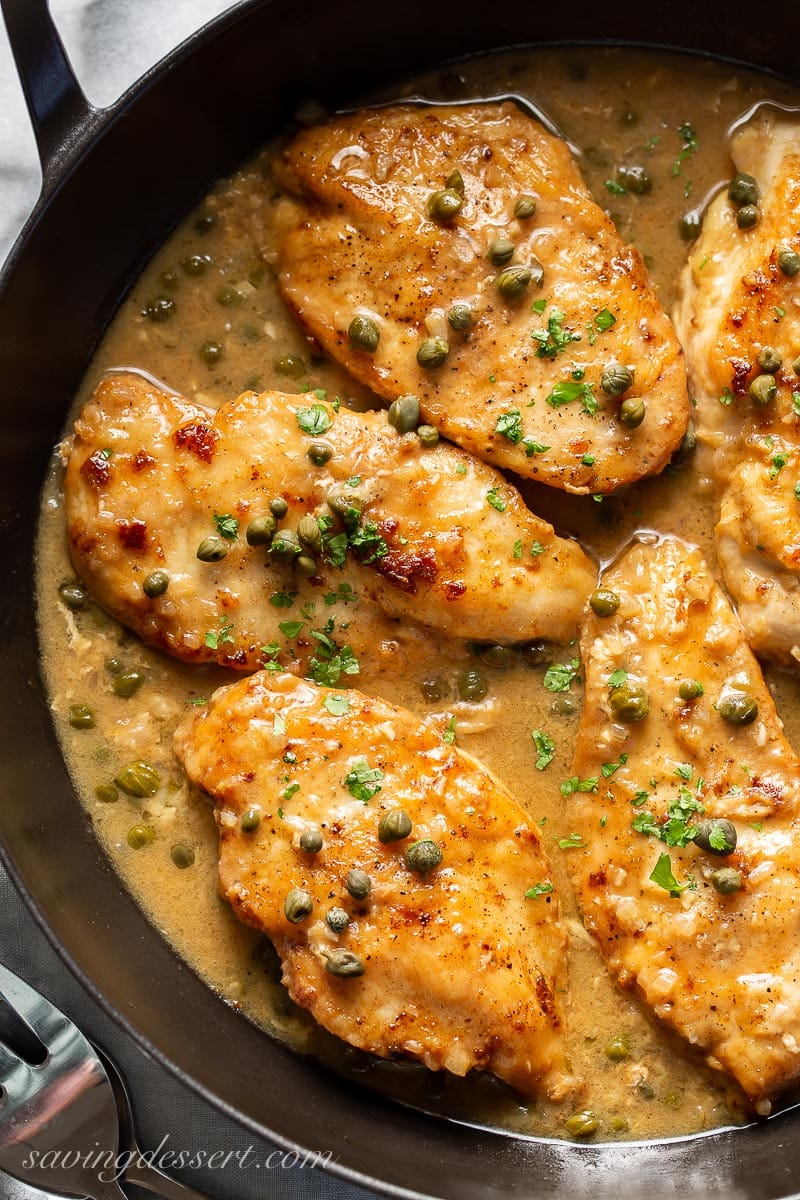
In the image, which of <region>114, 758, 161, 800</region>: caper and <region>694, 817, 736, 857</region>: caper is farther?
<region>114, 758, 161, 800</region>: caper

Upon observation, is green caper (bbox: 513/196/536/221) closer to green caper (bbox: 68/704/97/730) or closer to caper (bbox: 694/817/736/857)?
caper (bbox: 694/817/736/857)

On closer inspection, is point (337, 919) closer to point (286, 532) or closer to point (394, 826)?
point (394, 826)

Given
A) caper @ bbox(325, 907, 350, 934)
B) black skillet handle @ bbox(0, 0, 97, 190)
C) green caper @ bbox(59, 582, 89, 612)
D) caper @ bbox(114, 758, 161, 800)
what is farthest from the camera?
green caper @ bbox(59, 582, 89, 612)

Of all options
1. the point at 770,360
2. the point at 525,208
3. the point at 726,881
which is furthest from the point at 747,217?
the point at 726,881

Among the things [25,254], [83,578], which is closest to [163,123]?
[25,254]

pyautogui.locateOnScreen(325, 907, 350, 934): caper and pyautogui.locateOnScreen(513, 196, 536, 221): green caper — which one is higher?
pyautogui.locateOnScreen(513, 196, 536, 221): green caper

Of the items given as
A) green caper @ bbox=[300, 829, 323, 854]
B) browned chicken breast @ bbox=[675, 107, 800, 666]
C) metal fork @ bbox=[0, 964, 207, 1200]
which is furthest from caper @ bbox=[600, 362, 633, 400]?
metal fork @ bbox=[0, 964, 207, 1200]

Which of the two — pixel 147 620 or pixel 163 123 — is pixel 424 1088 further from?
pixel 163 123
